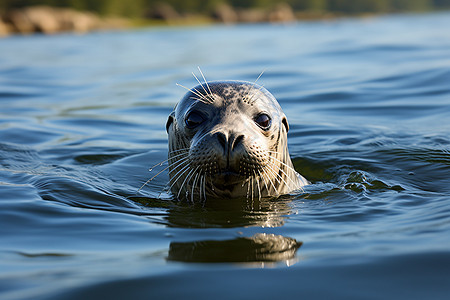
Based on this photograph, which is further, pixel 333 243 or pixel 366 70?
pixel 366 70

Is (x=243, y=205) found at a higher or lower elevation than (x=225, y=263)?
higher

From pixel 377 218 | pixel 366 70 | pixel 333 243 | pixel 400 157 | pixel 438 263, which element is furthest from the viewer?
pixel 366 70

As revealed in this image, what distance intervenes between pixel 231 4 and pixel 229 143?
297 ft

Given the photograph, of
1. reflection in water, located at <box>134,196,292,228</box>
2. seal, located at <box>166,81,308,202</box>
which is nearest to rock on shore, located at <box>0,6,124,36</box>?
seal, located at <box>166,81,308,202</box>

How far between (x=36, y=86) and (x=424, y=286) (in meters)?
10.2

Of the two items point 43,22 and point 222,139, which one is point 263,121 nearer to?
point 222,139

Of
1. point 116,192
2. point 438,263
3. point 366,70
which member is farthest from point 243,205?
point 366,70

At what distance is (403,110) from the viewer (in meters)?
7.45

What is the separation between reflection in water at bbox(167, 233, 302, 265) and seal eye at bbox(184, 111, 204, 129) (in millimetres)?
1043

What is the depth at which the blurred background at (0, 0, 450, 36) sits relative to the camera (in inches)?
1829

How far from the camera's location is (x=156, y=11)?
223ft

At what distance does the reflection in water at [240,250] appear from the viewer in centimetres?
261

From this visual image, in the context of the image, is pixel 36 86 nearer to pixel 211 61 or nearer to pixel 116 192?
pixel 211 61

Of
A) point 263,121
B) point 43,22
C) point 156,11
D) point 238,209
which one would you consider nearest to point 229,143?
point 238,209
